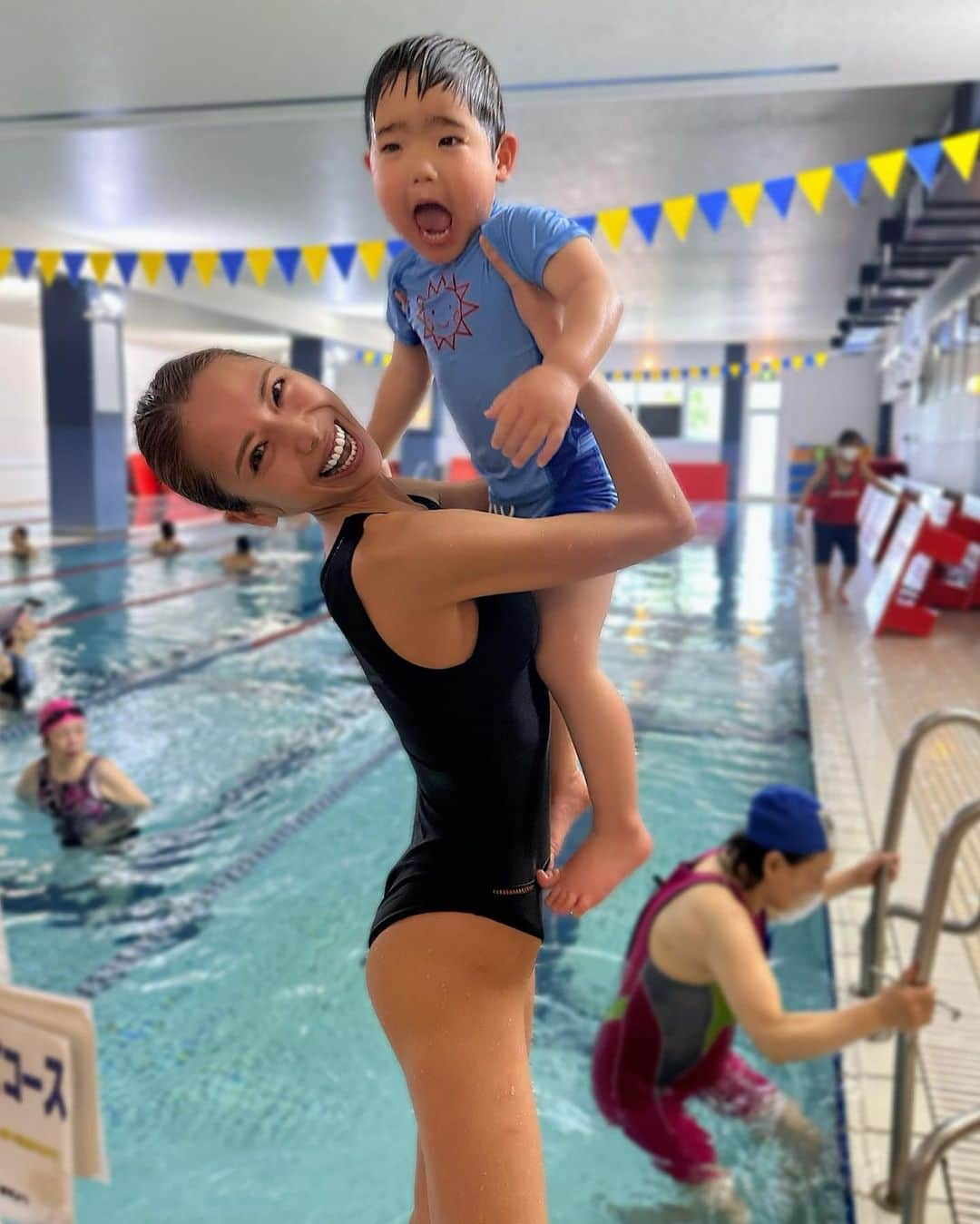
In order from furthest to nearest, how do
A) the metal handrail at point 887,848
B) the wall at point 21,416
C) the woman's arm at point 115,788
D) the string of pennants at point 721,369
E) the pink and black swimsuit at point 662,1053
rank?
1. the wall at point 21,416
2. the string of pennants at point 721,369
3. the woman's arm at point 115,788
4. the pink and black swimsuit at point 662,1053
5. the metal handrail at point 887,848

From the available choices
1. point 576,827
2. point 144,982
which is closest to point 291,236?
point 576,827

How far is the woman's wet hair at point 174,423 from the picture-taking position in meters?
0.90

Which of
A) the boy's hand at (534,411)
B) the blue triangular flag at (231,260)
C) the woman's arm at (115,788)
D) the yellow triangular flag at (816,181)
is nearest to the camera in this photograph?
the boy's hand at (534,411)

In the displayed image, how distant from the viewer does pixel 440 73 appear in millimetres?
869

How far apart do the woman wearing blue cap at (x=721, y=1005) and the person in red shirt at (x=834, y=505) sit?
6.88 meters

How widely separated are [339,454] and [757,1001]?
238 cm

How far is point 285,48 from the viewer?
5.59 meters

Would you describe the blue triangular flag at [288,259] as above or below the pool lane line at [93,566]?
above

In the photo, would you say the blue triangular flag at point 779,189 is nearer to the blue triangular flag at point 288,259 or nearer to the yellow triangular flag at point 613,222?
the yellow triangular flag at point 613,222

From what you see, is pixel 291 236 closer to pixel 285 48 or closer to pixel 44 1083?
pixel 285 48

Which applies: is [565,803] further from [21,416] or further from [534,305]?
[21,416]

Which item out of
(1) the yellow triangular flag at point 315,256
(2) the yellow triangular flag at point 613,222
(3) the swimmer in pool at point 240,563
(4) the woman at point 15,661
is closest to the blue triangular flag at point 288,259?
(1) the yellow triangular flag at point 315,256

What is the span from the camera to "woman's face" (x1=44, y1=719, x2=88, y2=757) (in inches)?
204

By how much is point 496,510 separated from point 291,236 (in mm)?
13800
